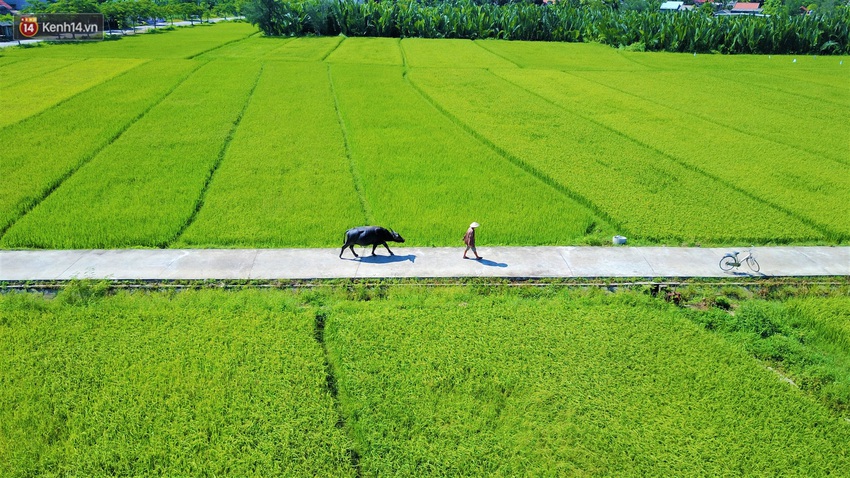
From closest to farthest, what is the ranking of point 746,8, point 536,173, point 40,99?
point 536,173
point 40,99
point 746,8

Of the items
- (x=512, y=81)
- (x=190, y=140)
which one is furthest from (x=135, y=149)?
(x=512, y=81)

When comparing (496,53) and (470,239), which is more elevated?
(496,53)

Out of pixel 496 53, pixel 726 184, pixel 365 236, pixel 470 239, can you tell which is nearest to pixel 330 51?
pixel 496 53

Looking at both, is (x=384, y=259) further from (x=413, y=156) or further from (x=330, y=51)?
(x=330, y=51)

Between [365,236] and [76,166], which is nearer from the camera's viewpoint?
[365,236]

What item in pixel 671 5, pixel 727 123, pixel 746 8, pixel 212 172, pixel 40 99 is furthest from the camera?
pixel 746 8

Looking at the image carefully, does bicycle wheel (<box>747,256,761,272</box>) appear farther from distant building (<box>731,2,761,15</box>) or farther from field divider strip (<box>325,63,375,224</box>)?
distant building (<box>731,2,761,15</box>)

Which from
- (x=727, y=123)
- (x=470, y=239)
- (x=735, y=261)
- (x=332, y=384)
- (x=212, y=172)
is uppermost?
(x=727, y=123)
